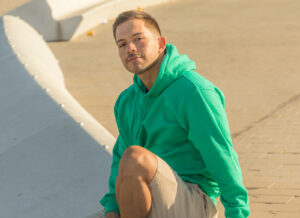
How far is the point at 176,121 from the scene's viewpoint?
9.62 ft

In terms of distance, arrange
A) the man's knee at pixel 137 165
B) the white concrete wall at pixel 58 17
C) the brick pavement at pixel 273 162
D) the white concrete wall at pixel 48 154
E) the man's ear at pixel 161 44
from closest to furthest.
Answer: the man's knee at pixel 137 165 → the man's ear at pixel 161 44 → the white concrete wall at pixel 48 154 → the brick pavement at pixel 273 162 → the white concrete wall at pixel 58 17

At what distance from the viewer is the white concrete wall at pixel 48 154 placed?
3.83 meters

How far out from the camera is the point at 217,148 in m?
2.75

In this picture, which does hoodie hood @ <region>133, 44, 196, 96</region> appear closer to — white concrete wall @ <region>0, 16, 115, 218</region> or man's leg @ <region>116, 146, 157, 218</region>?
man's leg @ <region>116, 146, 157, 218</region>

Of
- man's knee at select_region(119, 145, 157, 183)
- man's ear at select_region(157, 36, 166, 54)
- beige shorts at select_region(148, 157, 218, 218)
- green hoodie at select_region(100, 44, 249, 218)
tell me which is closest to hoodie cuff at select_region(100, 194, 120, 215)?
green hoodie at select_region(100, 44, 249, 218)

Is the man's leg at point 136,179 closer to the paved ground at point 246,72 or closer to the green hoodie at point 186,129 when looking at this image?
the green hoodie at point 186,129

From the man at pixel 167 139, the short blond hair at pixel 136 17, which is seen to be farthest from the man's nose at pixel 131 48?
the short blond hair at pixel 136 17

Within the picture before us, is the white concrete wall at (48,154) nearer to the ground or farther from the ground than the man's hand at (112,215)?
nearer to the ground

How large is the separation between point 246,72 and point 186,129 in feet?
19.1

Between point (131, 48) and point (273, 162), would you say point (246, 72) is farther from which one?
point (131, 48)

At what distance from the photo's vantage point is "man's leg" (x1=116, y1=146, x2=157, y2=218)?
8.46 feet

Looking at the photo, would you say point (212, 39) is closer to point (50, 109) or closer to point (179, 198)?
point (50, 109)

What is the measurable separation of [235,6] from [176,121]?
11743mm

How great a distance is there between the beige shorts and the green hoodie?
0.38ft
